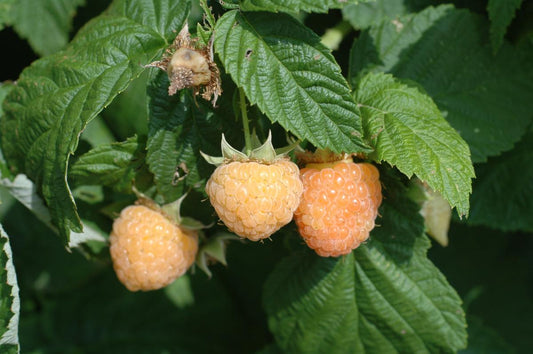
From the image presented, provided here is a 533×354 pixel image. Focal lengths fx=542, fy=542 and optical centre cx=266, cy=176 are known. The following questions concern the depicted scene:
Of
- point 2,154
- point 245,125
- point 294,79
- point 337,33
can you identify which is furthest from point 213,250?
point 337,33

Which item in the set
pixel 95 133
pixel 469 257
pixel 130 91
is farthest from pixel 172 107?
pixel 469 257

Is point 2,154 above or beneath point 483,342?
above

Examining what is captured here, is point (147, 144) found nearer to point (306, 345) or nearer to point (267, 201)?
point (267, 201)

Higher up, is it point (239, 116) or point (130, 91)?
point (239, 116)

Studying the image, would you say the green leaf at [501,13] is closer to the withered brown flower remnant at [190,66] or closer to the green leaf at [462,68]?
the green leaf at [462,68]

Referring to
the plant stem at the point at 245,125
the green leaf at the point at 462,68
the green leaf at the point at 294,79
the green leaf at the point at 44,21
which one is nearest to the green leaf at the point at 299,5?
the green leaf at the point at 294,79

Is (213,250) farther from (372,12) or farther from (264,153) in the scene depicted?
(372,12)
